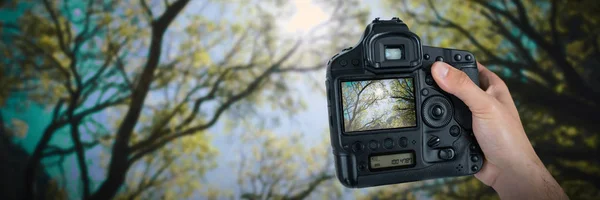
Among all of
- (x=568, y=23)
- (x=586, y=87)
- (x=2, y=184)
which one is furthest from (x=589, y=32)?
(x=2, y=184)

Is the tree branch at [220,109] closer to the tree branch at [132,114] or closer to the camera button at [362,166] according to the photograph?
the tree branch at [132,114]

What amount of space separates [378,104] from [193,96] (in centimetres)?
208

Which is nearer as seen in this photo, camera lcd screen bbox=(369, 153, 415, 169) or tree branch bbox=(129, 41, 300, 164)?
camera lcd screen bbox=(369, 153, 415, 169)

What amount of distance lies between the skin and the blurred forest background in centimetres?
195

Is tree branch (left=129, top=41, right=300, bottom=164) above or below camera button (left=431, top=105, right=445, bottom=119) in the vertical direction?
below

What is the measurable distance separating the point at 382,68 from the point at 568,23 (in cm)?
274

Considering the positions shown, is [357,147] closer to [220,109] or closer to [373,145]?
[373,145]

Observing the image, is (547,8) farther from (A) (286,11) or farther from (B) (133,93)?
(B) (133,93)

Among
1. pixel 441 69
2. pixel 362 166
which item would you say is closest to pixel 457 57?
pixel 441 69

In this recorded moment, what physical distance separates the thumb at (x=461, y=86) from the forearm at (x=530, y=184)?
129mm

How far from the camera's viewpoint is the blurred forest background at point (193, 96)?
8.86 feet

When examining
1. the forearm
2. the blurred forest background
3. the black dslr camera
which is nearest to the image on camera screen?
the black dslr camera

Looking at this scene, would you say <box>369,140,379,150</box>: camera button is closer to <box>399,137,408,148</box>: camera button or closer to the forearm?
<box>399,137,408,148</box>: camera button

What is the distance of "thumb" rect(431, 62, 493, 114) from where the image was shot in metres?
0.85
